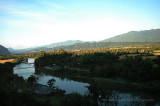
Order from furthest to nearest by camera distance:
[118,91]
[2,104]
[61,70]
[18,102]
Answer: [61,70] → [118,91] → [18,102] → [2,104]

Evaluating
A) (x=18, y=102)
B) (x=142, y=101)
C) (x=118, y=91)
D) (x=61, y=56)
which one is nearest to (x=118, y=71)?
(x=118, y=91)

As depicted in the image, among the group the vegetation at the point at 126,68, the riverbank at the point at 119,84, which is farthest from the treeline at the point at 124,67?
the riverbank at the point at 119,84

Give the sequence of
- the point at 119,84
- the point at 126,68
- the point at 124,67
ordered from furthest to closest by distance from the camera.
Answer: the point at 124,67, the point at 126,68, the point at 119,84

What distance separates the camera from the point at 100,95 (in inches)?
590

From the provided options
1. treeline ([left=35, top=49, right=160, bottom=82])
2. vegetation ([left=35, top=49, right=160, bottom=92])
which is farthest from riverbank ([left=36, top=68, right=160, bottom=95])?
treeline ([left=35, top=49, right=160, bottom=82])

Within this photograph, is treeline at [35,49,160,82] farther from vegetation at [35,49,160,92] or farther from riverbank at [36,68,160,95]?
riverbank at [36,68,160,95]

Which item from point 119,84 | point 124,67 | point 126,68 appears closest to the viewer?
point 119,84

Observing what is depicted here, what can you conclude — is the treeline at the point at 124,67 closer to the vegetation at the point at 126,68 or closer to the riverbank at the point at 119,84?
the vegetation at the point at 126,68

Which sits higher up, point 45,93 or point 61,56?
point 61,56

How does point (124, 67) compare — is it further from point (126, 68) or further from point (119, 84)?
point (119, 84)

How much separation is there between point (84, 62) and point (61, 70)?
332 inches

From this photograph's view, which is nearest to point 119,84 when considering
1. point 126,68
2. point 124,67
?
point 126,68

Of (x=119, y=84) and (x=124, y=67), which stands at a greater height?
(x=124, y=67)

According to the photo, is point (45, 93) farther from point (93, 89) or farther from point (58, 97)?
point (93, 89)
